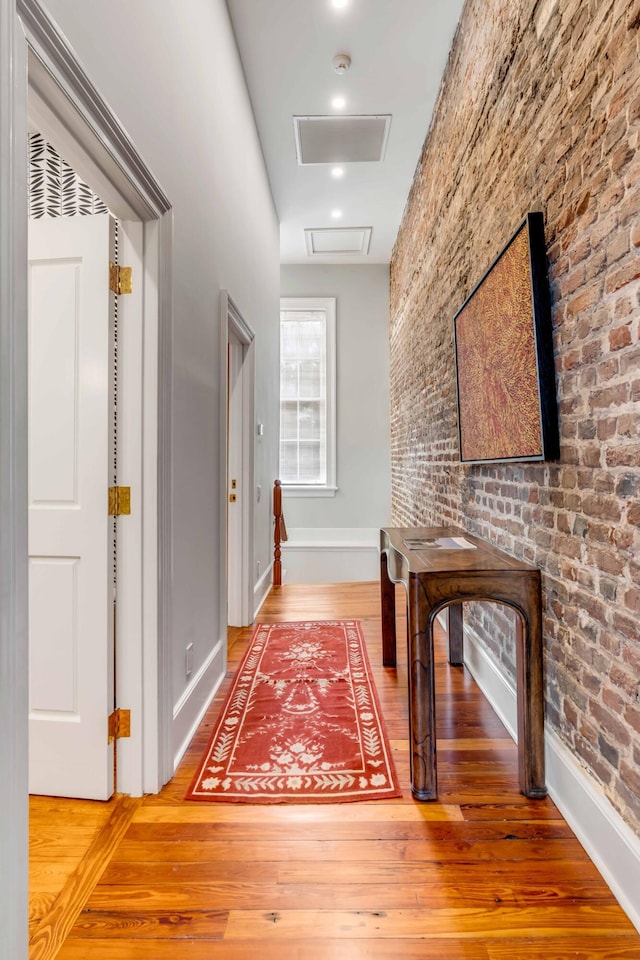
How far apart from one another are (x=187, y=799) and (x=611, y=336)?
6.31ft

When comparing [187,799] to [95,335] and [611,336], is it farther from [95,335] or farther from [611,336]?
[611,336]

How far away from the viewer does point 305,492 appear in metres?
6.02

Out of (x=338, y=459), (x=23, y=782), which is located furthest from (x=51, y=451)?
(x=338, y=459)

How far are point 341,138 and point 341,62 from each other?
695mm

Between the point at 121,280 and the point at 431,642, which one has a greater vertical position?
the point at 121,280

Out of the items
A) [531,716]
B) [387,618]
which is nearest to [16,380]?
[531,716]

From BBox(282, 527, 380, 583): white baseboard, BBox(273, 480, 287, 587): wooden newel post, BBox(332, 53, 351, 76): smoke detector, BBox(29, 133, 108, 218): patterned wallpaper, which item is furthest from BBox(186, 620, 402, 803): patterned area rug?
BBox(332, 53, 351, 76): smoke detector

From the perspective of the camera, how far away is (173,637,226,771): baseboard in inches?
71.9

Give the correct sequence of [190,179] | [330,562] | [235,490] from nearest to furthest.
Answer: [190,179] < [235,490] < [330,562]

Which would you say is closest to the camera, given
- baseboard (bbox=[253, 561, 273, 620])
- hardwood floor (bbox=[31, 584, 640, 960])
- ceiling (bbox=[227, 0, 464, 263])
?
hardwood floor (bbox=[31, 584, 640, 960])

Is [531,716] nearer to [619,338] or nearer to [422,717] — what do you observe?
[422,717]

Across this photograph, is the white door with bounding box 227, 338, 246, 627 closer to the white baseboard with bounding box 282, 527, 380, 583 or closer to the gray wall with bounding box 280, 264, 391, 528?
the white baseboard with bounding box 282, 527, 380, 583

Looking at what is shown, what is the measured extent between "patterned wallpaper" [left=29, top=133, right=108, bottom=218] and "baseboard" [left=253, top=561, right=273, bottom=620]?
2.55 metres

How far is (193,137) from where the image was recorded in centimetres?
202
